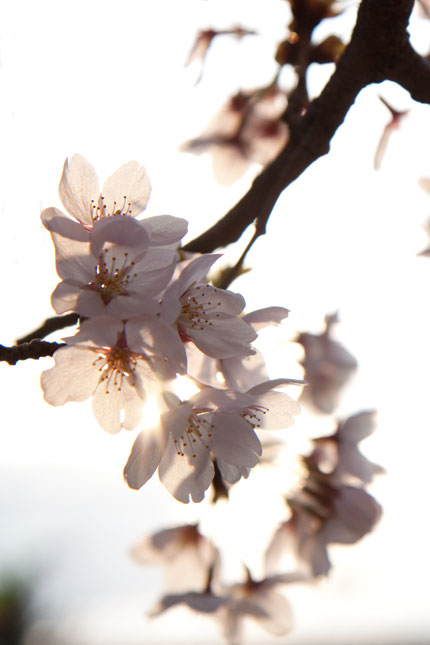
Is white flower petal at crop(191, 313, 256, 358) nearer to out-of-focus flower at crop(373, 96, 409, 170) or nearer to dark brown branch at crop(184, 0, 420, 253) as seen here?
dark brown branch at crop(184, 0, 420, 253)

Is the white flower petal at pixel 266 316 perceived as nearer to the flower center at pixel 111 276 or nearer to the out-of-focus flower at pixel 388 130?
the flower center at pixel 111 276

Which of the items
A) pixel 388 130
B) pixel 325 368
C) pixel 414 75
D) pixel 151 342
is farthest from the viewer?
pixel 325 368

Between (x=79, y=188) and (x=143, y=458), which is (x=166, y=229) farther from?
(x=143, y=458)

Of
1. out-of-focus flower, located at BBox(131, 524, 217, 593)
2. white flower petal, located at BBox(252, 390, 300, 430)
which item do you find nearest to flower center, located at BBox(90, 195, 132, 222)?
white flower petal, located at BBox(252, 390, 300, 430)

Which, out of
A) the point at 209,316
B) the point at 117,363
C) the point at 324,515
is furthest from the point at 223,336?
the point at 324,515

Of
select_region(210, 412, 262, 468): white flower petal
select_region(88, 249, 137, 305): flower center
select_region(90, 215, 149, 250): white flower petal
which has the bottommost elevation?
select_region(210, 412, 262, 468): white flower petal

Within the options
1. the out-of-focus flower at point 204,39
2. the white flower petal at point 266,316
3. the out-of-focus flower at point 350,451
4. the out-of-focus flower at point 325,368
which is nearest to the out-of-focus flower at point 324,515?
the out-of-focus flower at point 350,451
